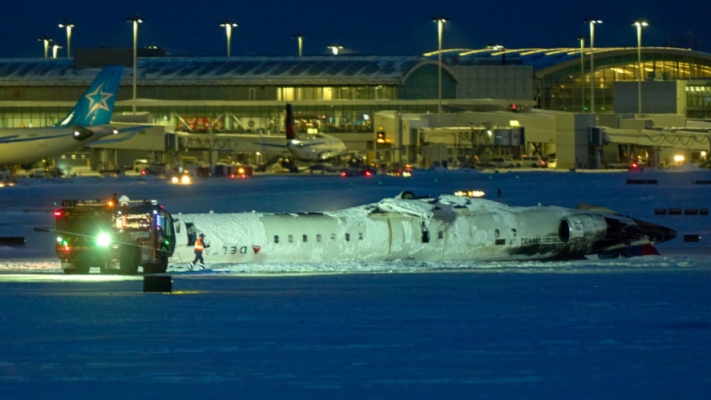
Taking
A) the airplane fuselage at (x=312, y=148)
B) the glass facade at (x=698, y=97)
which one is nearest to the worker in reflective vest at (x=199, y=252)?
the airplane fuselage at (x=312, y=148)

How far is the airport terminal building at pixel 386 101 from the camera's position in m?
122

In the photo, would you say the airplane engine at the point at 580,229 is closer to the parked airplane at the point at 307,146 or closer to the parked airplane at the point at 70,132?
the parked airplane at the point at 70,132

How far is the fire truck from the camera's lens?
31.6 meters

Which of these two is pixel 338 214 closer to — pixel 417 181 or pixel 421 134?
pixel 417 181

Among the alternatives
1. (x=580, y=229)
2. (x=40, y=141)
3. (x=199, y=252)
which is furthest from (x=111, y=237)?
(x=40, y=141)

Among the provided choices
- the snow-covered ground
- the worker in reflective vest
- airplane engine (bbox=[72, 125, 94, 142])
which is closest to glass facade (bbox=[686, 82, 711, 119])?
airplane engine (bbox=[72, 125, 94, 142])

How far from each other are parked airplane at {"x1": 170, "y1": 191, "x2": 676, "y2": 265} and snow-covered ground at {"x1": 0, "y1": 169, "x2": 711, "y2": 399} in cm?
73

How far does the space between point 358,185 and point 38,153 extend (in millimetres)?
24057

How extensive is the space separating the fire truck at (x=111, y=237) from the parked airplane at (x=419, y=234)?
5.29 feet

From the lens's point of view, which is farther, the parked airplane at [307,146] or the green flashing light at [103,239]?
the parked airplane at [307,146]

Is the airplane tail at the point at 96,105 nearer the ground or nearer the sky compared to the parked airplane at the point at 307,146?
nearer the sky

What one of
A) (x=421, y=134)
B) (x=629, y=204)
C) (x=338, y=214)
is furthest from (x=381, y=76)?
(x=338, y=214)

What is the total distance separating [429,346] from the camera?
17922mm

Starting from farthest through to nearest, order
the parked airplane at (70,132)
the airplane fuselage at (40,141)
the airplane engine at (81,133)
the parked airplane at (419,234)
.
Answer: the parked airplane at (70,132), the airplane fuselage at (40,141), the airplane engine at (81,133), the parked airplane at (419,234)
